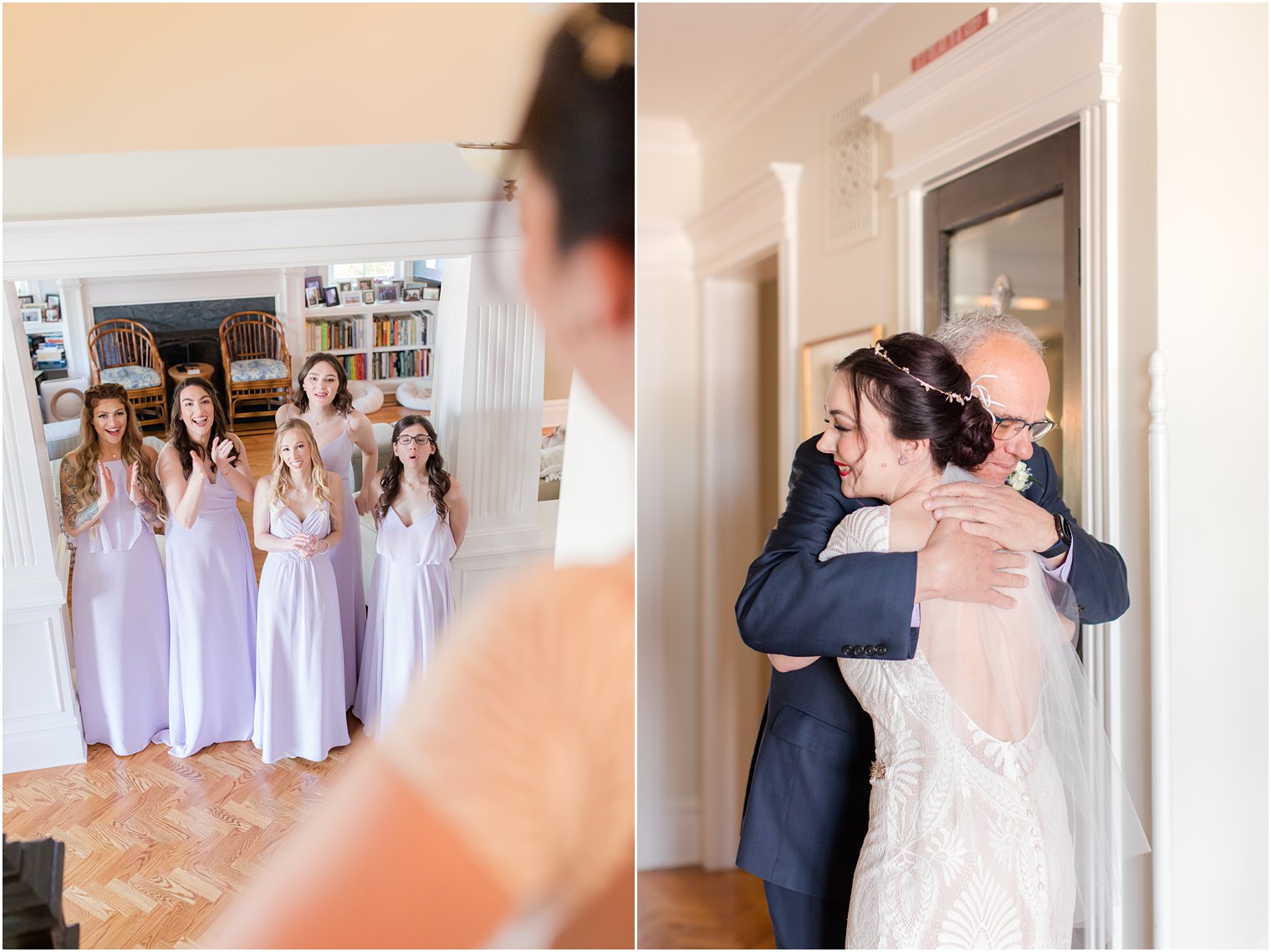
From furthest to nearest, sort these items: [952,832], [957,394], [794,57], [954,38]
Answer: [794,57] < [954,38] < [957,394] < [952,832]

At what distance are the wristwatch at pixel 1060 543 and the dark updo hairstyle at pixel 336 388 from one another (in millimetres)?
1183

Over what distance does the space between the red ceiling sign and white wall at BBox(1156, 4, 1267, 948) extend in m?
0.49

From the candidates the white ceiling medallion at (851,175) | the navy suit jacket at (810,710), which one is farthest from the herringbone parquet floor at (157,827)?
the white ceiling medallion at (851,175)

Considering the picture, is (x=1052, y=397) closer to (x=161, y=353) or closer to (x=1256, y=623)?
(x=1256, y=623)

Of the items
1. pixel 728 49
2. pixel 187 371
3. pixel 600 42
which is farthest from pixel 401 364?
pixel 728 49

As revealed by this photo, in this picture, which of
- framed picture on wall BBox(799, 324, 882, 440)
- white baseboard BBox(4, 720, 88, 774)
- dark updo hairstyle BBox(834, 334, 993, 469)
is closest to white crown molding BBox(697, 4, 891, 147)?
framed picture on wall BBox(799, 324, 882, 440)

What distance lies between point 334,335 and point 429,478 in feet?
0.94

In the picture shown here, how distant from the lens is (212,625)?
1584 millimetres

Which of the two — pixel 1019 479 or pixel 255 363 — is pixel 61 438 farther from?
pixel 1019 479

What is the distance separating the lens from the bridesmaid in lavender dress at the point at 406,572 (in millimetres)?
1618

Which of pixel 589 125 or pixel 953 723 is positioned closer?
pixel 953 723

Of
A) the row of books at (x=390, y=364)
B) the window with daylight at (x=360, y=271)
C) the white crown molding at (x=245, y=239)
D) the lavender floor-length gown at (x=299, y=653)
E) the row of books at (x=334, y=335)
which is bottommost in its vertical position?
the lavender floor-length gown at (x=299, y=653)

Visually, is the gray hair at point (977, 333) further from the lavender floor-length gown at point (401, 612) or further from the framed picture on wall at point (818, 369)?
the framed picture on wall at point (818, 369)

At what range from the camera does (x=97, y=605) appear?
1.56 meters
